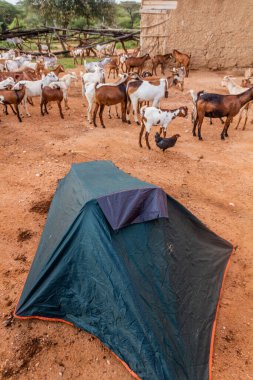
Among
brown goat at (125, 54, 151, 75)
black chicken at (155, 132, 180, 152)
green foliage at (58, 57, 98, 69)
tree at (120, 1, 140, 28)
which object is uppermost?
tree at (120, 1, 140, 28)

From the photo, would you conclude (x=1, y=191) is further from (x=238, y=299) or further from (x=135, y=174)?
(x=238, y=299)

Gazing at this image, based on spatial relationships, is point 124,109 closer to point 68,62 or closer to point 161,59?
point 161,59

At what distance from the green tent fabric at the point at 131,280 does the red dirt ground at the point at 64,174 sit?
0.27 m

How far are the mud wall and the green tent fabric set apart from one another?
13.2 meters

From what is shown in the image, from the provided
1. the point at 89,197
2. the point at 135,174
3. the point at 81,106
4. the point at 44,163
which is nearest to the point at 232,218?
the point at 135,174

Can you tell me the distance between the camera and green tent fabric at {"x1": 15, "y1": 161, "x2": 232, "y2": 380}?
3.10 meters

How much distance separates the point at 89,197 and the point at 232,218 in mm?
3397

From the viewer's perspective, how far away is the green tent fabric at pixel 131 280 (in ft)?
10.2

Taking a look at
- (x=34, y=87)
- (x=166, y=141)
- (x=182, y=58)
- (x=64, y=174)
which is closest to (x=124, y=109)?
(x=166, y=141)

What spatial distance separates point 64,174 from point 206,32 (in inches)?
454

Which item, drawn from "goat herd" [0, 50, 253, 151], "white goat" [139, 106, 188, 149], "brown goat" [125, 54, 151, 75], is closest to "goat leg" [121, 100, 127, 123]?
"goat herd" [0, 50, 253, 151]

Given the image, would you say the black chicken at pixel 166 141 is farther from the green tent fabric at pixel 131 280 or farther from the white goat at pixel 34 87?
the white goat at pixel 34 87

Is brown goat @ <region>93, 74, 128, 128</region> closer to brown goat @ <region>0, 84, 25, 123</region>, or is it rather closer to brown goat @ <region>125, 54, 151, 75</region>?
brown goat @ <region>0, 84, 25, 123</region>

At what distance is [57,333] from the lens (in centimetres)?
369
